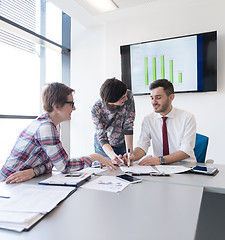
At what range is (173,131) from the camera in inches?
77.3

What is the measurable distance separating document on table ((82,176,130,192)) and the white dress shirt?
0.80 m

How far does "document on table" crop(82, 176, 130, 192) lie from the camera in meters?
1.09

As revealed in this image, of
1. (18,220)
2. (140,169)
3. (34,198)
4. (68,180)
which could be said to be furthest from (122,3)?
(18,220)

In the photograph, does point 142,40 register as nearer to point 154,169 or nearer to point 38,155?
point 154,169

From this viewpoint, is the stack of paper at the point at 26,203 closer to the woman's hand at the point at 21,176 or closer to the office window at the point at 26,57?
the woman's hand at the point at 21,176

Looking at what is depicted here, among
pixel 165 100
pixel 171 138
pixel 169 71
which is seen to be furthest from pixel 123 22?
pixel 171 138

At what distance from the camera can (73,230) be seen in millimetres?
676

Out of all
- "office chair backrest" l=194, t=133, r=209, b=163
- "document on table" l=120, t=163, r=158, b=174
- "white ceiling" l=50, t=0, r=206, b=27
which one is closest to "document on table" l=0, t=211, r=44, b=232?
"document on table" l=120, t=163, r=158, b=174

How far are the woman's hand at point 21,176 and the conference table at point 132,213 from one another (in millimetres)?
46

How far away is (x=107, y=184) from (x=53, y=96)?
2.28 feet

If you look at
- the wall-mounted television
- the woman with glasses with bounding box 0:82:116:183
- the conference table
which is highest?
the wall-mounted television

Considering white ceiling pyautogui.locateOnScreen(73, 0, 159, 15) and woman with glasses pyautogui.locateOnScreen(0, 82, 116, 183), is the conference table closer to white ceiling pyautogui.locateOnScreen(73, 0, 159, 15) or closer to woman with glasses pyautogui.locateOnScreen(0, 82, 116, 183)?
woman with glasses pyautogui.locateOnScreen(0, 82, 116, 183)

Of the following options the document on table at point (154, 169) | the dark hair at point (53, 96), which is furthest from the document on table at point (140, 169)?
the dark hair at point (53, 96)

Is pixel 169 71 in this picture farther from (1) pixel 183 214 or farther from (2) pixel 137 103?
(1) pixel 183 214
